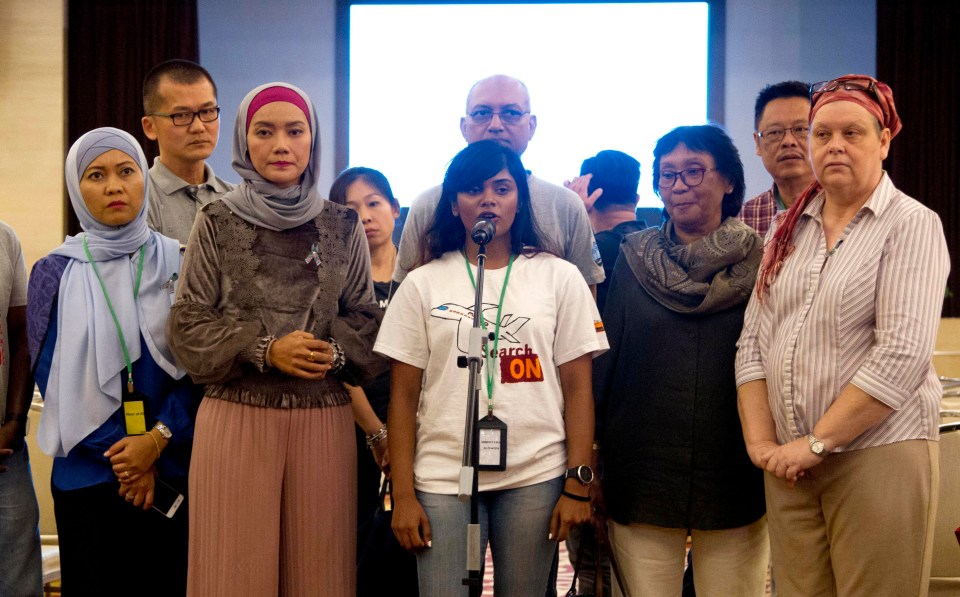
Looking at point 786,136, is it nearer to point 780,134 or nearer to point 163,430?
point 780,134

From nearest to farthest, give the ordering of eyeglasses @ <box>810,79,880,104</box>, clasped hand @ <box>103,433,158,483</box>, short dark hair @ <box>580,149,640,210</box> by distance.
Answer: eyeglasses @ <box>810,79,880,104</box> → clasped hand @ <box>103,433,158,483</box> → short dark hair @ <box>580,149,640,210</box>

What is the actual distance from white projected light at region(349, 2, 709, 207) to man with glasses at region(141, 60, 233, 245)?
11.3ft

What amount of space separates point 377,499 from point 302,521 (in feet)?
2.35

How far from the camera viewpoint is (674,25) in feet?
22.1

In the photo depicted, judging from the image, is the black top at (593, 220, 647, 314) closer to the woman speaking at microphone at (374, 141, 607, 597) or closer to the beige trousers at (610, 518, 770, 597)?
the woman speaking at microphone at (374, 141, 607, 597)

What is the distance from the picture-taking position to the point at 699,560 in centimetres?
241

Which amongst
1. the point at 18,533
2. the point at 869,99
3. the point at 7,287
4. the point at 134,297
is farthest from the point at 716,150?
the point at 18,533

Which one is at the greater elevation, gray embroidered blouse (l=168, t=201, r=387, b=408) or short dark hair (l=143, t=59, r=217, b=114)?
short dark hair (l=143, t=59, r=217, b=114)

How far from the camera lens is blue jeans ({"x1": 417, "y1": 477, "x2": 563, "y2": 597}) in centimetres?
223

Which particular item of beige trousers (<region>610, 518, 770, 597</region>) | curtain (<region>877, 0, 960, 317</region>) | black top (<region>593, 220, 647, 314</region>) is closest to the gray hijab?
black top (<region>593, 220, 647, 314</region>)

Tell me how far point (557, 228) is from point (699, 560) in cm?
103

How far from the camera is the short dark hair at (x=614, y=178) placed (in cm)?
353

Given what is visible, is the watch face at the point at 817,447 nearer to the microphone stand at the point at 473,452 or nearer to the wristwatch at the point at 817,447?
the wristwatch at the point at 817,447

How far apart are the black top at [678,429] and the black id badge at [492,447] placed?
399 mm
